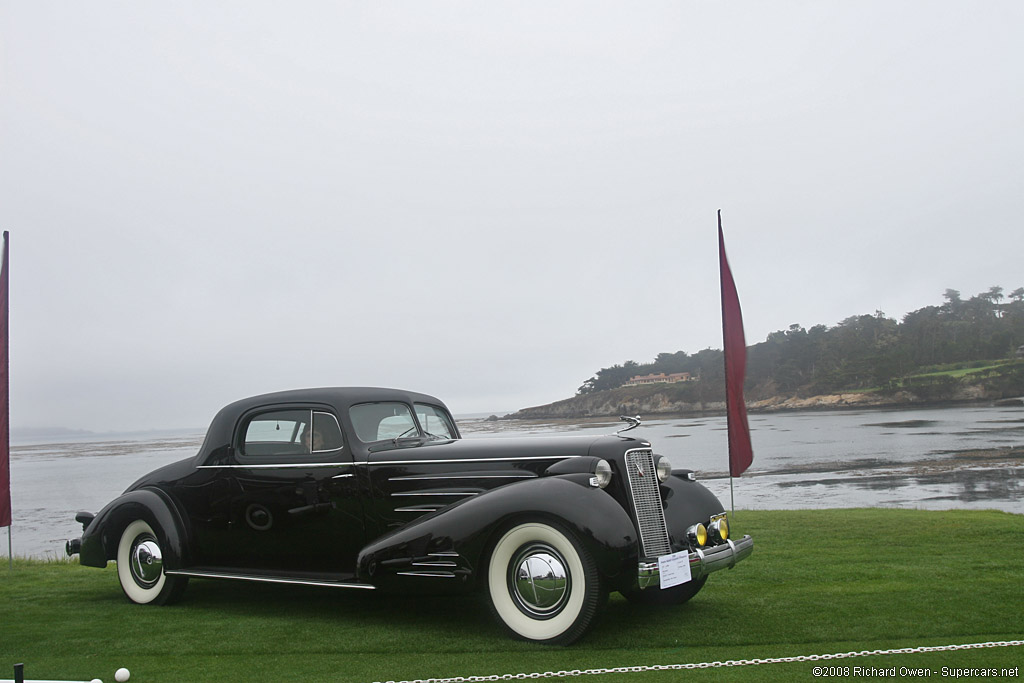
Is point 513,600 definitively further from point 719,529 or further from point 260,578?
point 260,578

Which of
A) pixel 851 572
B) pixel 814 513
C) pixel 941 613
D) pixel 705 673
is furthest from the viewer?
pixel 814 513

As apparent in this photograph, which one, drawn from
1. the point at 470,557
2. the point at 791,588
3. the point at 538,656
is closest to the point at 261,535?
the point at 470,557

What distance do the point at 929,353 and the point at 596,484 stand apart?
302 ft

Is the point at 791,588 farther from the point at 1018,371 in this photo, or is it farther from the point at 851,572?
the point at 1018,371

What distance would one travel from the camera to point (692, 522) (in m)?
5.84

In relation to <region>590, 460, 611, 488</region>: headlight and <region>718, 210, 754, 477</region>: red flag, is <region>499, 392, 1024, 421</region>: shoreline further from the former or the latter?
<region>590, 460, 611, 488</region>: headlight

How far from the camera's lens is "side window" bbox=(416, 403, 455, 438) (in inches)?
284

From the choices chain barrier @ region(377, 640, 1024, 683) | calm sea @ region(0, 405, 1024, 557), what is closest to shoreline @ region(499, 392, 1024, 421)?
calm sea @ region(0, 405, 1024, 557)

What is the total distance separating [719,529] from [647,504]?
794 mm

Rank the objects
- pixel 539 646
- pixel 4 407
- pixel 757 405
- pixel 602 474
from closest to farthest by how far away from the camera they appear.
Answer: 1. pixel 539 646
2. pixel 602 474
3. pixel 4 407
4. pixel 757 405

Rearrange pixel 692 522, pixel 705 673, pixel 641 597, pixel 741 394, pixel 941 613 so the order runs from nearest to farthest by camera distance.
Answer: pixel 705 673 → pixel 941 613 → pixel 692 522 → pixel 641 597 → pixel 741 394

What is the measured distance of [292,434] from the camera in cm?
675

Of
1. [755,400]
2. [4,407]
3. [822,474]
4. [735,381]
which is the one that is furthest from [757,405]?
[4,407]

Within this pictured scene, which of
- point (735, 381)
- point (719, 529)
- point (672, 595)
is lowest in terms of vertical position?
point (672, 595)
